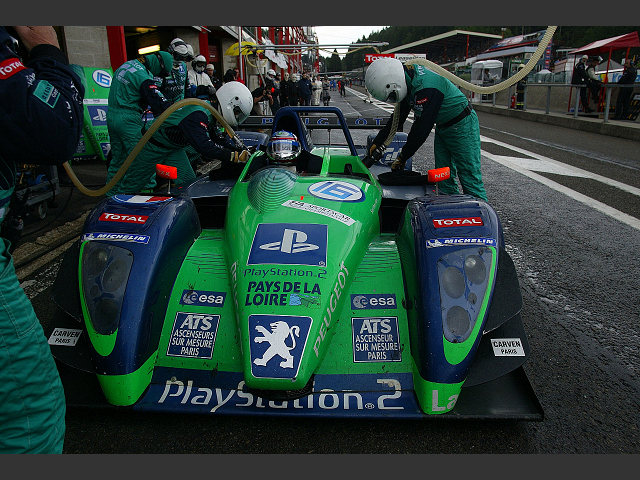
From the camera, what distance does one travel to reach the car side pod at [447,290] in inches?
83.5

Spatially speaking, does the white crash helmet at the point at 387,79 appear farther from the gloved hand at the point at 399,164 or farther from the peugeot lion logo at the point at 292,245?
the peugeot lion logo at the point at 292,245

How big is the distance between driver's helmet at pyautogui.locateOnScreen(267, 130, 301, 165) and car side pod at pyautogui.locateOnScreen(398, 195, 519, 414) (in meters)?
1.26

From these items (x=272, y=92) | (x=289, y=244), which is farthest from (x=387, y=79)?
(x=272, y=92)

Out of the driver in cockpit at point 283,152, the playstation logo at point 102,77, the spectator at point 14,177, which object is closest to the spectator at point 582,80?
the playstation logo at point 102,77

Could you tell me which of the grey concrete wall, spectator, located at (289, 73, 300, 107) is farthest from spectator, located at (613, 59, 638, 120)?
the grey concrete wall

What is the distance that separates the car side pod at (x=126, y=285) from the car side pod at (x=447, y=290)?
50.6 inches

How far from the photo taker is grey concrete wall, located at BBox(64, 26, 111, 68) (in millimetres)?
9438

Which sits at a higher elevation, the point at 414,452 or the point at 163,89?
the point at 163,89

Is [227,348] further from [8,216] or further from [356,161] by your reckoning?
[356,161]

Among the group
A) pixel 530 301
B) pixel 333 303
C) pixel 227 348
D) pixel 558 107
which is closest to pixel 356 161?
pixel 530 301

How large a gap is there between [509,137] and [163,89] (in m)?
9.61

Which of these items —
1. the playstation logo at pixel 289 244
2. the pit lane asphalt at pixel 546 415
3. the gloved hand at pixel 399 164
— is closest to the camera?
the pit lane asphalt at pixel 546 415

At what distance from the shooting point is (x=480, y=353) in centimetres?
229

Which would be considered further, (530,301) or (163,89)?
(163,89)
